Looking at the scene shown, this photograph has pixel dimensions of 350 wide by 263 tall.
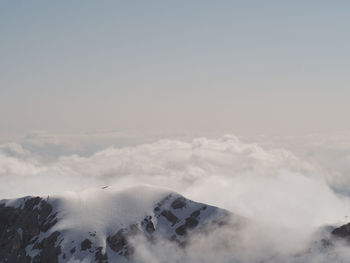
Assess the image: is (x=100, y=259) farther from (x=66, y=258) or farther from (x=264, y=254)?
(x=264, y=254)

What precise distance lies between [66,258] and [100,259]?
17501mm

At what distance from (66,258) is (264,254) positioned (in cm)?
10016

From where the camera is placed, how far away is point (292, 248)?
654 feet

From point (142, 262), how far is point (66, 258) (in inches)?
1524

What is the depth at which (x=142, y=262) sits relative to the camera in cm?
19800

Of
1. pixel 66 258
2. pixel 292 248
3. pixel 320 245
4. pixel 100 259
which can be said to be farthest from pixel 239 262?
pixel 66 258

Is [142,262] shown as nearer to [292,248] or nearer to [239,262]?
[239,262]

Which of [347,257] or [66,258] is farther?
[66,258]

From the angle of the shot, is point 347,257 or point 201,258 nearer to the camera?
point 347,257

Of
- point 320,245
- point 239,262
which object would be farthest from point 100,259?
point 320,245

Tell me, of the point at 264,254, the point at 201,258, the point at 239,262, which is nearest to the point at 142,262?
the point at 201,258

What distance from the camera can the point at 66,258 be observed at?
200 metres

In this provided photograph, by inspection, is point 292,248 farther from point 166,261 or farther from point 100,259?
point 100,259

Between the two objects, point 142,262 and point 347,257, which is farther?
Result: point 142,262
